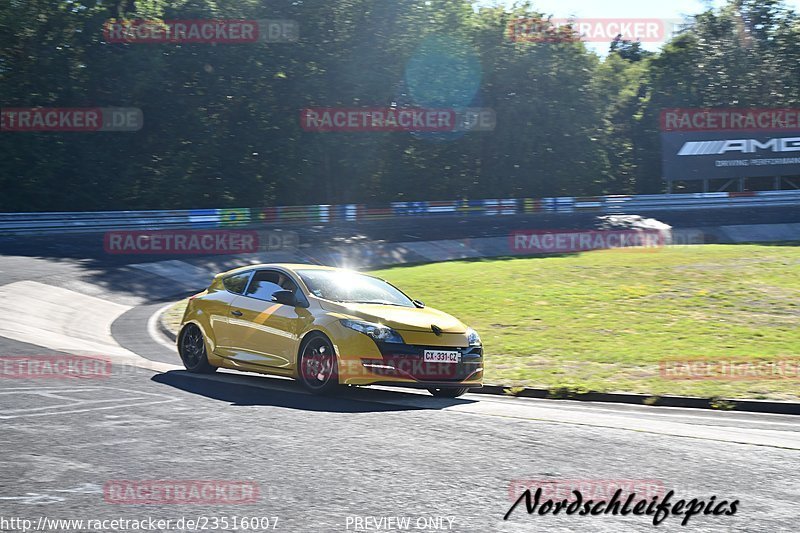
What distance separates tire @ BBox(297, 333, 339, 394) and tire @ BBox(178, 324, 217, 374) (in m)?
2.06

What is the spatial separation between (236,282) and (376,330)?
2849mm

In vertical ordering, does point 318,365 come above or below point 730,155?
below

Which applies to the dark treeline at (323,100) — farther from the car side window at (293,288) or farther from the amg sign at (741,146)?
the car side window at (293,288)

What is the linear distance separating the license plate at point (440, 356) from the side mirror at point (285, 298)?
175 centimetres

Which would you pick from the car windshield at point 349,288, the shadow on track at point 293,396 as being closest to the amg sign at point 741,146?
the car windshield at point 349,288

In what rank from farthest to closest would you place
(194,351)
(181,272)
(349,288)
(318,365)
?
(181,272) < (194,351) < (349,288) < (318,365)

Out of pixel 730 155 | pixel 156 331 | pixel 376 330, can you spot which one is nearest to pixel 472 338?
pixel 376 330

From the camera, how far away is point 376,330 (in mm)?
10250

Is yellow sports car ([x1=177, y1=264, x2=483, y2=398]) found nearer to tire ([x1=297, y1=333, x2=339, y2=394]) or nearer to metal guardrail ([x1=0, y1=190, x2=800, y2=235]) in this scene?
tire ([x1=297, y1=333, x2=339, y2=394])

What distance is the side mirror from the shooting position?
10987 millimetres

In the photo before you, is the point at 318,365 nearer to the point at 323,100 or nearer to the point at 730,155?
the point at 323,100

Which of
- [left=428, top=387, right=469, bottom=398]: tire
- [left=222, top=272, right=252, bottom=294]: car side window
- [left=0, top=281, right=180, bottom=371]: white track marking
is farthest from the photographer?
[left=0, top=281, right=180, bottom=371]: white track marking

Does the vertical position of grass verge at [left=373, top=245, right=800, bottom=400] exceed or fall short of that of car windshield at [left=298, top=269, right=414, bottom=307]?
it falls short

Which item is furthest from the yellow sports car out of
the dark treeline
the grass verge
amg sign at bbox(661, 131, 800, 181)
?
amg sign at bbox(661, 131, 800, 181)
